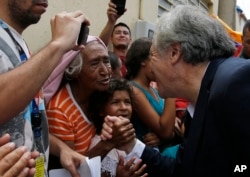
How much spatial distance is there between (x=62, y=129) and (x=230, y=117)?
2.95 feet

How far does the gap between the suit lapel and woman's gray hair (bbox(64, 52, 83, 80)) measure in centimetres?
84

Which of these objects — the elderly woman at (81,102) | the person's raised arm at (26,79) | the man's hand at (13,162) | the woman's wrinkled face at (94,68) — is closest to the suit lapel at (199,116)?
the elderly woman at (81,102)

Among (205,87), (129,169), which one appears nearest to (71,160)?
(129,169)

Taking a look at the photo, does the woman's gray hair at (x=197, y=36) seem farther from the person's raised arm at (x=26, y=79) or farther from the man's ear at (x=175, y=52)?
the person's raised arm at (x=26, y=79)

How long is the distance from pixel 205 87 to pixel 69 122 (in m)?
0.75

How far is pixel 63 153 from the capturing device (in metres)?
1.92

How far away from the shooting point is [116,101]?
2330 mm

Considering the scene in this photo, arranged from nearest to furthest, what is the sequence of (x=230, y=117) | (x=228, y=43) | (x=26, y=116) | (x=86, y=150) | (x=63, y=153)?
(x=230, y=117), (x=26, y=116), (x=228, y=43), (x=63, y=153), (x=86, y=150)

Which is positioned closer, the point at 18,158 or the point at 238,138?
the point at 18,158

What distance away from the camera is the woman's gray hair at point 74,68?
224 centimetres

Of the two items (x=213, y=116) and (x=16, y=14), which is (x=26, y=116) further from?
(x=213, y=116)

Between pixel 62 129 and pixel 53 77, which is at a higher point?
pixel 53 77

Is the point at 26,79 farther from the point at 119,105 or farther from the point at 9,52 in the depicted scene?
the point at 119,105

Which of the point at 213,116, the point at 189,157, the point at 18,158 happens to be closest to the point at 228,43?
the point at 213,116
